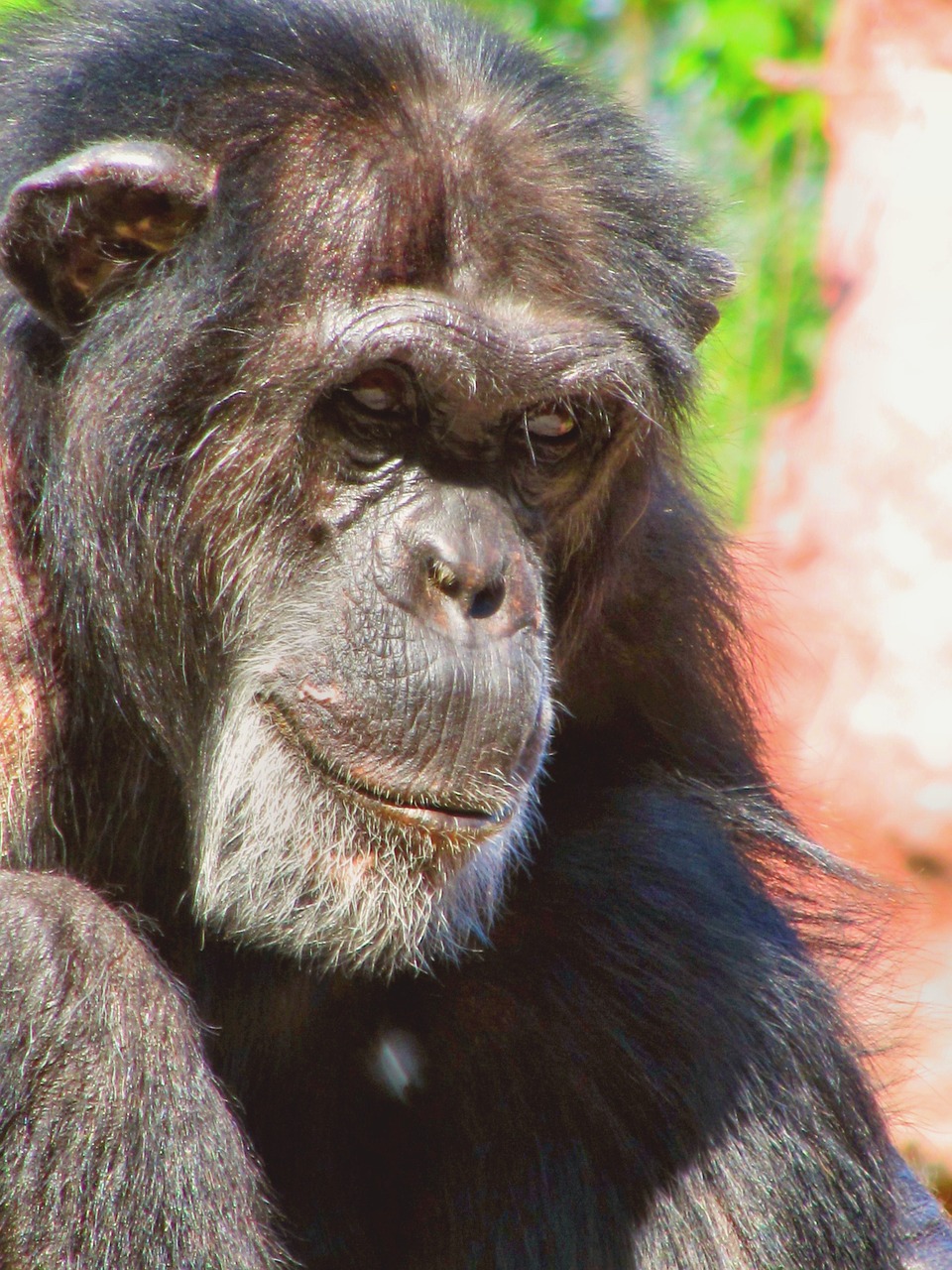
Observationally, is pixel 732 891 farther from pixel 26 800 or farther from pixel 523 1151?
pixel 26 800

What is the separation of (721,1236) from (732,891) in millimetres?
628

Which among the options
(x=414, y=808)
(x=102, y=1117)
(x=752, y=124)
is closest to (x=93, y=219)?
(x=414, y=808)

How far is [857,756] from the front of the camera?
6766mm

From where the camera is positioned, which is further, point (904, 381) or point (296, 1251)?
point (904, 381)

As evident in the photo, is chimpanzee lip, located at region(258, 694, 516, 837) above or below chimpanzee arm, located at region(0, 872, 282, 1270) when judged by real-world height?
above

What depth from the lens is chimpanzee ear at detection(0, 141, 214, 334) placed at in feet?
8.27

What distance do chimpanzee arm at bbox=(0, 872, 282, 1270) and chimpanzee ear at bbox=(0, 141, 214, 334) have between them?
36.7 inches

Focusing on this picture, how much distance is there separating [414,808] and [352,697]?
20 cm

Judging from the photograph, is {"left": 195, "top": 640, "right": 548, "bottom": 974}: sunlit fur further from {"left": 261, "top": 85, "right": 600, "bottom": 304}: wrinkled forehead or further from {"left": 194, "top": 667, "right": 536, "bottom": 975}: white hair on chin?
{"left": 261, "top": 85, "right": 600, "bottom": 304}: wrinkled forehead

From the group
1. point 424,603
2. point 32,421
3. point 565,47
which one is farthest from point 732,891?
point 565,47

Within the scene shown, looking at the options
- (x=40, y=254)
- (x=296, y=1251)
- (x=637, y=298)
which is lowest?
(x=296, y=1251)

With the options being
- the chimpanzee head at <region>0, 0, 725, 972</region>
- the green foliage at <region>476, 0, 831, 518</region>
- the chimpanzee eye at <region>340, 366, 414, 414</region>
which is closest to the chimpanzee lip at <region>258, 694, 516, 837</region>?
the chimpanzee head at <region>0, 0, 725, 972</region>

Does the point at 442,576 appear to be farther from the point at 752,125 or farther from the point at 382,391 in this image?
the point at 752,125

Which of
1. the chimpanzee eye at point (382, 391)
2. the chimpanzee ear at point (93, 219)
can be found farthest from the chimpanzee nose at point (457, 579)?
the chimpanzee ear at point (93, 219)
